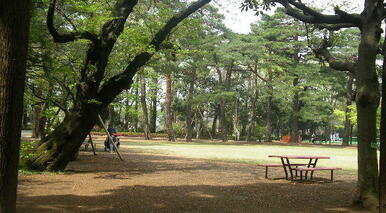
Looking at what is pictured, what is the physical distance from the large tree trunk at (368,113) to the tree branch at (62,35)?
21.0ft

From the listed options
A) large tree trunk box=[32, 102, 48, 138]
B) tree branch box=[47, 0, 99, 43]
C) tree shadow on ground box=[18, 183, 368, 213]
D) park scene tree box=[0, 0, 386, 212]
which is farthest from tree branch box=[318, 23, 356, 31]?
large tree trunk box=[32, 102, 48, 138]

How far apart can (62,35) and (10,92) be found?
20.8 feet

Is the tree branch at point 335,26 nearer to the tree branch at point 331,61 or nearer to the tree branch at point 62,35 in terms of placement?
the tree branch at point 331,61

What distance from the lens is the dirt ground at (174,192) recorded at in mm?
6668

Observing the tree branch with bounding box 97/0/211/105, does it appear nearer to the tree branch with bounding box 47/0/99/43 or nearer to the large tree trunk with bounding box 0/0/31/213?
the tree branch with bounding box 47/0/99/43

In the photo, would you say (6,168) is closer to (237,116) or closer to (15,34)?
(15,34)

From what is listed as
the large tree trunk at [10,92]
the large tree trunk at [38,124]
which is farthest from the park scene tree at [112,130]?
the large tree trunk at [38,124]

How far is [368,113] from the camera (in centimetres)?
676

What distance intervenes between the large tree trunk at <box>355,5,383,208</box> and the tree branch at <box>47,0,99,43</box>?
6.41 meters

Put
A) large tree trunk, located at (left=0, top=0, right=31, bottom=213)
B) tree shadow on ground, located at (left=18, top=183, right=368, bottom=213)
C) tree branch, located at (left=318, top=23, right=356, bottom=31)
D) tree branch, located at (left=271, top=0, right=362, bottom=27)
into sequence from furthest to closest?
tree branch, located at (left=318, top=23, right=356, bottom=31)
tree branch, located at (left=271, top=0, right=362, bottom=27)
tree shadow on ground, located at (left=18, top=183, right=368, bottom=213)
large tree trunk, located at (left=0, top=0, right=31, bottom=213)

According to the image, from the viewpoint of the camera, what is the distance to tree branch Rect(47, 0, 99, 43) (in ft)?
29.2

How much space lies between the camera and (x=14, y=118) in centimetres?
363

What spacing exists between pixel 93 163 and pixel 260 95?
108ft

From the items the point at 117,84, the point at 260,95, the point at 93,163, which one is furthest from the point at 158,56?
the point at 260,95
